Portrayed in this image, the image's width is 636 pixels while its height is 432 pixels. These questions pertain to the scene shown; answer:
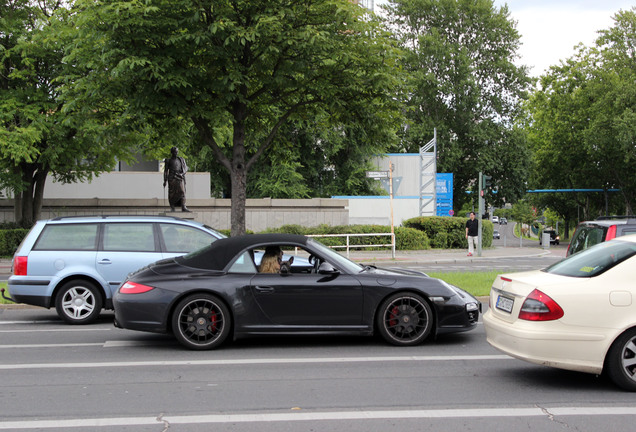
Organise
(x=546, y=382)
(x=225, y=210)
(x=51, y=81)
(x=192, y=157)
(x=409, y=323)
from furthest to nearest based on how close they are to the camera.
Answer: (x=192, y=157)
(x=225, y=210)
(x=51, y=81)
(x=409, y=323)
(x=546, y=382)

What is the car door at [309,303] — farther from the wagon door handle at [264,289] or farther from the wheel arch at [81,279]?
the wheel arch at [81,279]

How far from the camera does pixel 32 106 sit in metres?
23.8

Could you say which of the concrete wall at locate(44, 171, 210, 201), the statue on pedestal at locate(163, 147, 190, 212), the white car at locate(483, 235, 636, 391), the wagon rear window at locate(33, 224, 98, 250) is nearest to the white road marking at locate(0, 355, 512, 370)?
the white car at locate(483, 235, 636, 391)

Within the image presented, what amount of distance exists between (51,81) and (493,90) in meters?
35.6

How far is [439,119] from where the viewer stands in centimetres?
5003

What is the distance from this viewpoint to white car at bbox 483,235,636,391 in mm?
5730

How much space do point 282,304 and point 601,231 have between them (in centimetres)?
573

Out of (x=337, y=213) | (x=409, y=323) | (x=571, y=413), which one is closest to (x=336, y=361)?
(x=409, y=323)

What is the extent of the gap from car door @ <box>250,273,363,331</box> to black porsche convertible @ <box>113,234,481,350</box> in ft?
0.04

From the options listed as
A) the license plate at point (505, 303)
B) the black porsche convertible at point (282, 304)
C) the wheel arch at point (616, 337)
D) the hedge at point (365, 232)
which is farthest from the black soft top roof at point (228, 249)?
the hedge at point (365, 232)

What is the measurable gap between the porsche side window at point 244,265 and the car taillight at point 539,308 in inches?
132

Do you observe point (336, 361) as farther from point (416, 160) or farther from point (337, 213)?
point (416, 160)

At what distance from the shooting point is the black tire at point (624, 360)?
5.72 meters

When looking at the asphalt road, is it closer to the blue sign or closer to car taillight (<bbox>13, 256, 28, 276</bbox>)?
car taillight (<bbox>13, 256, 28, 276</bbox>)
